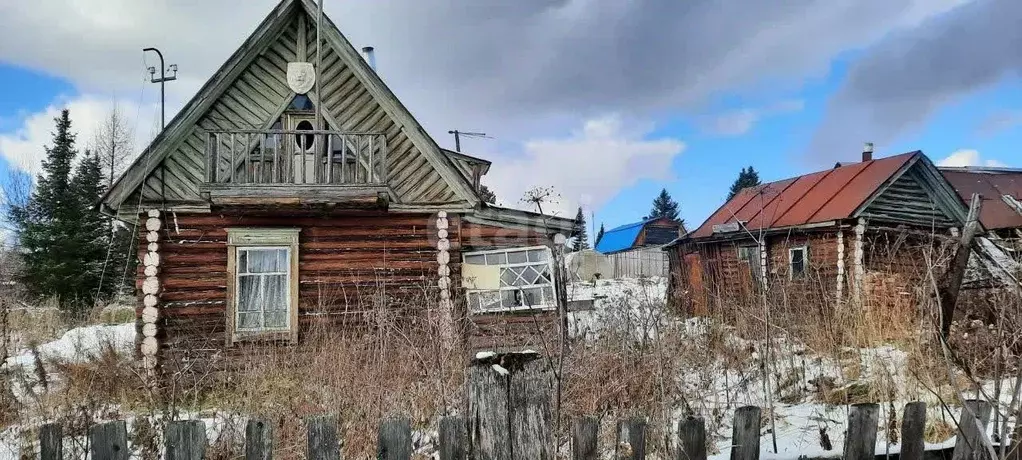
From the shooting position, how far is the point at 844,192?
1659 centimetres

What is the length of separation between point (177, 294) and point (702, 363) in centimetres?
832

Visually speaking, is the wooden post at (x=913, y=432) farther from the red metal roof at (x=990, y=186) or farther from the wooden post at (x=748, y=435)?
the red metal roof at (x=990, y=186)

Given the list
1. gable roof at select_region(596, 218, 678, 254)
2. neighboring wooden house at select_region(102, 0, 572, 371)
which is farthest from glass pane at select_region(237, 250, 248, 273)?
gable roof at select_region(596, 218, 678, 254)

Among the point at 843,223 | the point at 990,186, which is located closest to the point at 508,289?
the point at 843,223

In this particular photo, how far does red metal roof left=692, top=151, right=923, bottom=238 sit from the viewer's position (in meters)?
15.8

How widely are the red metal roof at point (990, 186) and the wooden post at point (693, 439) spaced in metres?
20.3

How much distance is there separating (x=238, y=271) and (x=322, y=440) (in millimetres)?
8944

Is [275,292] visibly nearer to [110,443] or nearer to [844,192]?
[110,443]

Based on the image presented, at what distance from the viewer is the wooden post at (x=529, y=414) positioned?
83.3 inches

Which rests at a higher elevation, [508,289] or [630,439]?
[508,289]

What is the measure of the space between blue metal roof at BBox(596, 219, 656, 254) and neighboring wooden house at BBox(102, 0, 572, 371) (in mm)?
32978

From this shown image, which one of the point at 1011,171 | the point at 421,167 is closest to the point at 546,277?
the point at 421,167

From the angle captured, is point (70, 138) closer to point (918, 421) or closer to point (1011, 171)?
point (918, 421)


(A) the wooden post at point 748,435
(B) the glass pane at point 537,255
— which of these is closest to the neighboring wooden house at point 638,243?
(B) the glass pane at point 537,255
